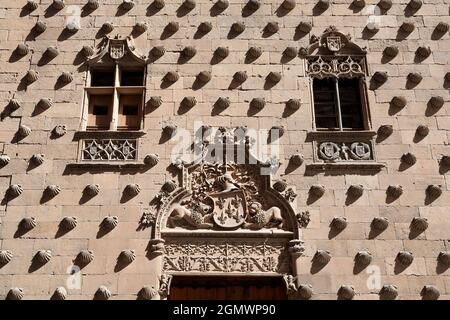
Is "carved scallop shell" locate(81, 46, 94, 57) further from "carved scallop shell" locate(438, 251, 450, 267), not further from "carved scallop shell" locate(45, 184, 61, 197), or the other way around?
"carved scallop shell" locate(438, 251, 450, 267)

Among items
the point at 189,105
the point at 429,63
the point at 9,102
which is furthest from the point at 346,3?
the point at 9,102

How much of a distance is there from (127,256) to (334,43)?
564 cm

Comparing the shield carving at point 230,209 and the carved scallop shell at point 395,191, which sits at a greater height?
the carved scallop shell at point 395,191

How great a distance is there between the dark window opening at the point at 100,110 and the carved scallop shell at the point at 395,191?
17.2 ft

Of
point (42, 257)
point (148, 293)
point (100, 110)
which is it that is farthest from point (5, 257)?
point (100, 110)

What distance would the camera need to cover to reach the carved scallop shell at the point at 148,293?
33.4 feet

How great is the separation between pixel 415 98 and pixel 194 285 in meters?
5.27

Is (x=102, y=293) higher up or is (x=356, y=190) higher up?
(x=356, y=190)

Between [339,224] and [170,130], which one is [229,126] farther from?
[339,224]

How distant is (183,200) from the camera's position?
36.4ft

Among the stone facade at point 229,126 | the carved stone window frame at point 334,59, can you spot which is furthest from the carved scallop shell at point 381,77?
the carved stone window frame at point 334,59

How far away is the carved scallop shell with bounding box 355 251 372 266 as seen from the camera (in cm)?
1050

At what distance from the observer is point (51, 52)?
40.8 feet

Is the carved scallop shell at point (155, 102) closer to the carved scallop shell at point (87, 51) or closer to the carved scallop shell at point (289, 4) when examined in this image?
the carved scallop shell at point (87, 51)
